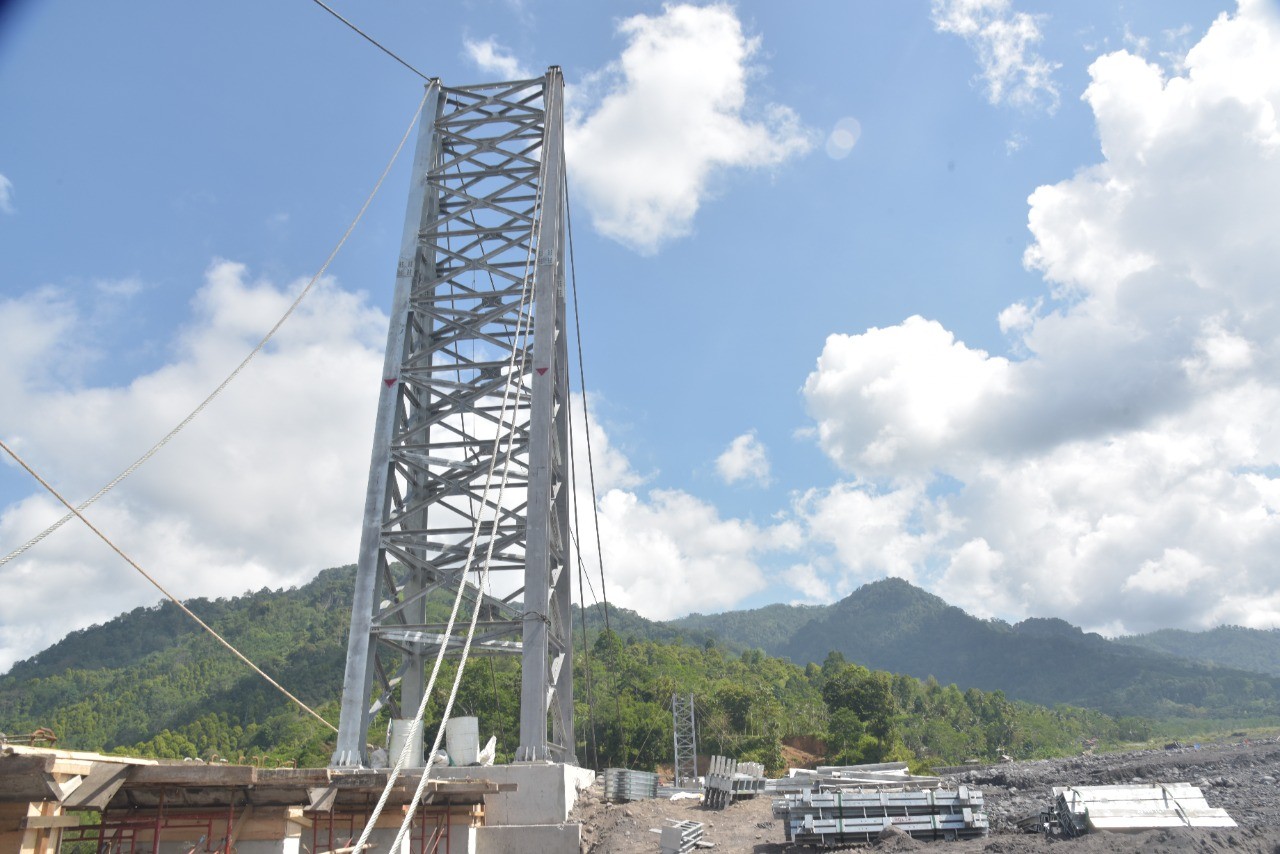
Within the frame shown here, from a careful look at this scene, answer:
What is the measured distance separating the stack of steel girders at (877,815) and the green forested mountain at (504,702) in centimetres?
1892

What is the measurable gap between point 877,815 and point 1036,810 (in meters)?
4.43

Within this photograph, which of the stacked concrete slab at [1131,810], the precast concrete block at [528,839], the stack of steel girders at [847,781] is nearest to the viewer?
the precast concrete block at [528,839]

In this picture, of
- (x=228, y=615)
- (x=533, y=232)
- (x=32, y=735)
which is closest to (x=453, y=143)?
(x=533, y=232)

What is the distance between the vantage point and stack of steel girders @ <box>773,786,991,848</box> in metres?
15.9

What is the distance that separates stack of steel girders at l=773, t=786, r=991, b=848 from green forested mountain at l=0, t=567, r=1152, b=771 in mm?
18919

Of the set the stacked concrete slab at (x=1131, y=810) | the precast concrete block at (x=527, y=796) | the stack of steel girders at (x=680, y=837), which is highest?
the precast concrete block at (x=527, y=796)

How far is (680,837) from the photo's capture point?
15.3 m

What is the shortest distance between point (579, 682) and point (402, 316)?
60.7m

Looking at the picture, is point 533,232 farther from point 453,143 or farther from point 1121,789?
point 1121,789

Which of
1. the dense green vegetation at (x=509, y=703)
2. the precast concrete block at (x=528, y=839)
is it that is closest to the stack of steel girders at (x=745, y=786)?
the dense green vegetation at (x=509, y=703)

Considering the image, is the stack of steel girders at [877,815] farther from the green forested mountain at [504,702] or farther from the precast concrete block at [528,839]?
the green forested mountain at [504,702]

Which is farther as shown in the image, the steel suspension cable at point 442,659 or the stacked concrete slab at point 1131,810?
the stacked concrete slab at point 1131,810

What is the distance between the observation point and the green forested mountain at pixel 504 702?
65.2 meters

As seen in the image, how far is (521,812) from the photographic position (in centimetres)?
1445
